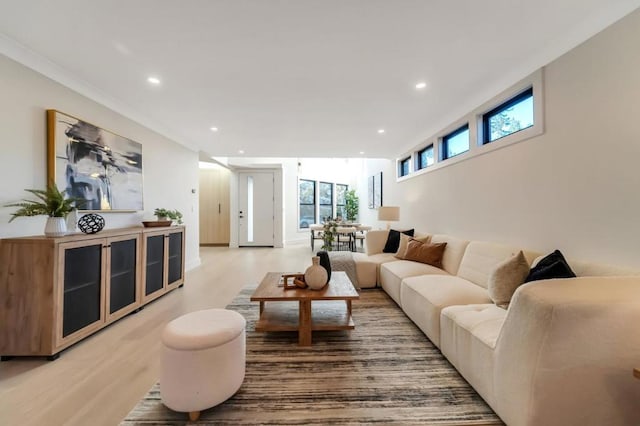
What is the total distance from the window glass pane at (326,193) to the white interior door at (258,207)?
7.35 ft

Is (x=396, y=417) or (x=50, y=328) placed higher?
(x=50, y=328)

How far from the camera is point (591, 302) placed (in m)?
1.16

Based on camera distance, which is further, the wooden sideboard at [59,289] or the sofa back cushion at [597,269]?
the wooden sideboard at [59,289]

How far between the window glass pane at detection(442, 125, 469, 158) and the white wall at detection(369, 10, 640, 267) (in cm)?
75

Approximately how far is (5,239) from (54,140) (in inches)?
37.9

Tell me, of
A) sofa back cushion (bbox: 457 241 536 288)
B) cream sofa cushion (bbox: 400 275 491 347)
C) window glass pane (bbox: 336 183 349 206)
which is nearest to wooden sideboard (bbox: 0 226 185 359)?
cream sofa cushion (bbox: 400 275 491 347)

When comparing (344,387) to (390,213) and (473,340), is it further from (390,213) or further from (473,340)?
(390,213)

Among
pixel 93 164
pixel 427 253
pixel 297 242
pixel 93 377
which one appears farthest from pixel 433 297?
pixel 297 242

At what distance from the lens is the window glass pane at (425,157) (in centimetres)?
461

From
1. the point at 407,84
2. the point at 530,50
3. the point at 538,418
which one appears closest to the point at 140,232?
the point at 407,84

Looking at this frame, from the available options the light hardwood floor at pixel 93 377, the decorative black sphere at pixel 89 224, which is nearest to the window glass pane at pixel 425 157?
the light hardwood floor at pixel 93 377

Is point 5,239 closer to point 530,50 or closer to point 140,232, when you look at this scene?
point 140,232

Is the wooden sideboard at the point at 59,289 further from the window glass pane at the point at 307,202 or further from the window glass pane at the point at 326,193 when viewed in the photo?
the window glass pane at the point at 326,193

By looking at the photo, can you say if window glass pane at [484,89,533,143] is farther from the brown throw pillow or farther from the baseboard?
the baseboard
